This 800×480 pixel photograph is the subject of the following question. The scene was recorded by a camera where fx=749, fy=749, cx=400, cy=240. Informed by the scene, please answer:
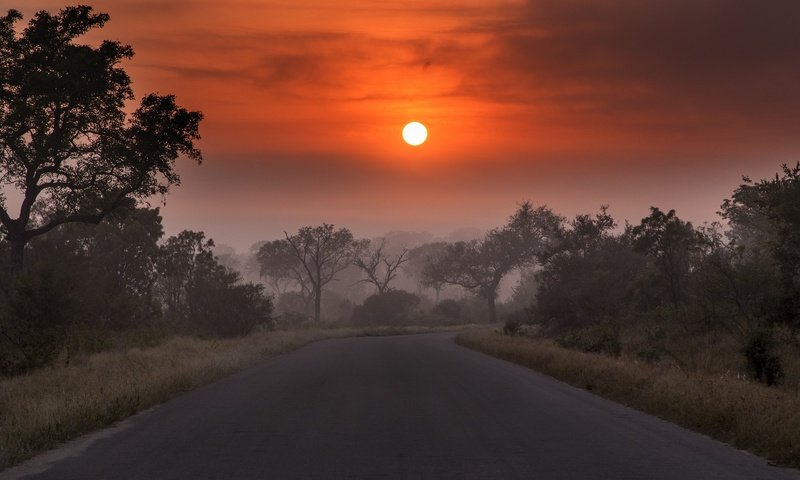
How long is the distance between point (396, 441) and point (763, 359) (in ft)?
39.8

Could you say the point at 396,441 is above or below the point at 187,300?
below

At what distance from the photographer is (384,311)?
94125 mm

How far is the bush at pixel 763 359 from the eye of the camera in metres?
18.3

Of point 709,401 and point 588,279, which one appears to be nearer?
point 709,401

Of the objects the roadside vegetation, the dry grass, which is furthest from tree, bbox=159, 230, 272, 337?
the dry grass

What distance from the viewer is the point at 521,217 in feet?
346

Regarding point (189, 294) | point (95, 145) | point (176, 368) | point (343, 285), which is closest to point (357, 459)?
point (176, 368)

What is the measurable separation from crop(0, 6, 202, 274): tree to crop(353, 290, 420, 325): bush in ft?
191

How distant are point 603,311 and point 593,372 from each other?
24396mm

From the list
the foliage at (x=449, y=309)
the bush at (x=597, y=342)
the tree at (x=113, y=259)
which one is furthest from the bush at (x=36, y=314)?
the foliage at (x=449, y=309)

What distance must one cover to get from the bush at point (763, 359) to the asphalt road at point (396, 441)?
5.12m

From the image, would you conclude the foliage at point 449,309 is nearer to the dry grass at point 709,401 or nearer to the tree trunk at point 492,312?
the tree trunk at point 492,312

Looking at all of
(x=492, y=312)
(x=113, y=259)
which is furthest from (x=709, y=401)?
(x=492, y=312)

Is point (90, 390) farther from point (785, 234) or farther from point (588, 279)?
point (588, 279)
